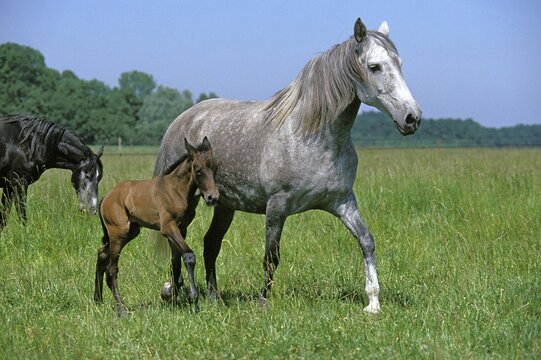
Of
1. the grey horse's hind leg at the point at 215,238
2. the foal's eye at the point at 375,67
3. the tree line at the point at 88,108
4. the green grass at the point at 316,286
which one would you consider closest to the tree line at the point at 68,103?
the tree line at the point at 88,108

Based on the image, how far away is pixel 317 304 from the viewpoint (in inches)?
211

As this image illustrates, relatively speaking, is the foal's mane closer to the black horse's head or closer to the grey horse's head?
the grey horse's head

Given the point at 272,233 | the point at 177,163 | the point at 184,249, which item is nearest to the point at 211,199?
the point at 184,249

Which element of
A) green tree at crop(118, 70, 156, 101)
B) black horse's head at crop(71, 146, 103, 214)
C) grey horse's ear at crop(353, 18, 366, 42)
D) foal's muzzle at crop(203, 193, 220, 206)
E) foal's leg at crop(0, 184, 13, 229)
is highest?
green tree at crop(118, 70, 156, 101)

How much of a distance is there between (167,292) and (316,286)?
1162mm

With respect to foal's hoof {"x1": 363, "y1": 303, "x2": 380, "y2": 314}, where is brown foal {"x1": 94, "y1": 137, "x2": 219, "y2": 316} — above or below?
above

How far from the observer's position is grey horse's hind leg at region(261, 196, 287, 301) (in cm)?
548

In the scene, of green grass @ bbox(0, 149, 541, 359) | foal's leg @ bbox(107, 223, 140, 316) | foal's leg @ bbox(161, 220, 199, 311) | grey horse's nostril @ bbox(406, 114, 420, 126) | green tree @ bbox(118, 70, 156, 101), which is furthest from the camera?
green tree @ bbox(118, 70, 156, 101)

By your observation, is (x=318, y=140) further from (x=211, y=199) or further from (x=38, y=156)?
(x=38, y=156)

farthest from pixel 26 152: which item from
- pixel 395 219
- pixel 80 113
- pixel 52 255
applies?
pixel 80 113

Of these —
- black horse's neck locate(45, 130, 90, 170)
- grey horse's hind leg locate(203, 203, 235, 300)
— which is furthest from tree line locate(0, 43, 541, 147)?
grey horse's hind leg locate(203, 203, 235, 300)

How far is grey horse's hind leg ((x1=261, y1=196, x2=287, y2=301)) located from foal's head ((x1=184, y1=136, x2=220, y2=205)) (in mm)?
653

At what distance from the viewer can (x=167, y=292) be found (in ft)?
18.9

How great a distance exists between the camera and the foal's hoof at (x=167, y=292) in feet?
18.8
